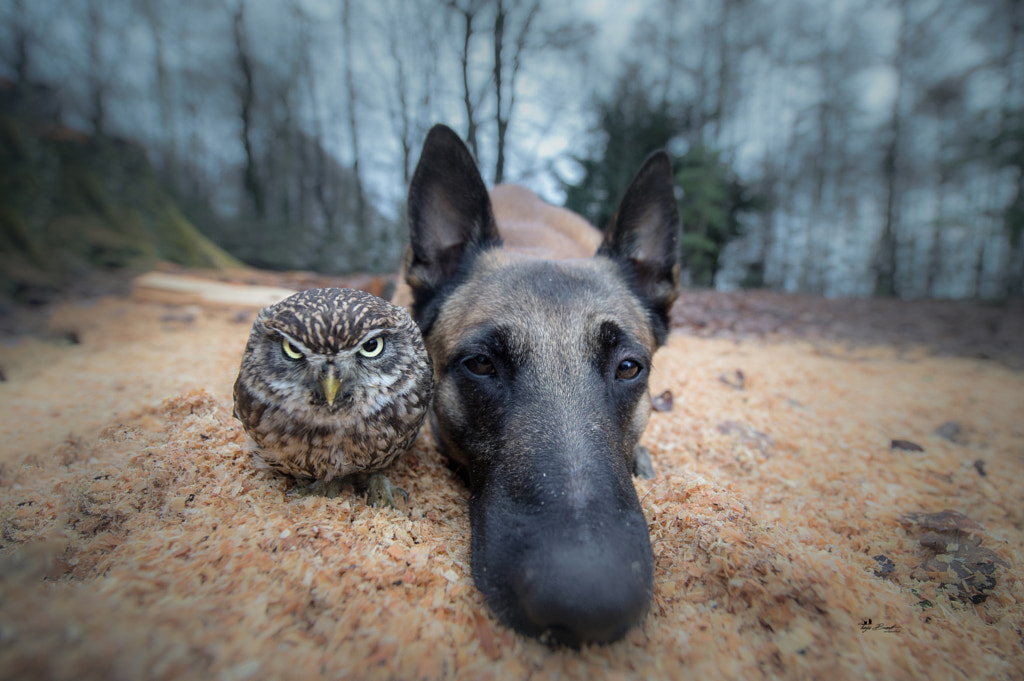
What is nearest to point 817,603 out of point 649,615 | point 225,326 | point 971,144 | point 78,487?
point 649,615

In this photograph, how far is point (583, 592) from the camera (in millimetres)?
1101

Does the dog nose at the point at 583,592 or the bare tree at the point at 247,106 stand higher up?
the bare tree at the point at 247,106

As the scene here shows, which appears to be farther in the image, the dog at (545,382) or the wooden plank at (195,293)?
the wooden plank at (195,293)

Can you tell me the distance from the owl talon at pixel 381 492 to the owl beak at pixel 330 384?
1.62ft

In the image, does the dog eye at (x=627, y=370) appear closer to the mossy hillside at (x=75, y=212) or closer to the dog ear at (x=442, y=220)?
the dog ear at (x=442, y=220)

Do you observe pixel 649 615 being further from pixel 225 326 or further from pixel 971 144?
pixel 971 144

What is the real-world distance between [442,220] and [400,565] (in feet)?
6.21

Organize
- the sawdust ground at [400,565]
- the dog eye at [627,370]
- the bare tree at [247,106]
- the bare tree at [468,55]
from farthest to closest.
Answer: the bare tree at [247,106], the bare tree at [468,55], the dog eye at [627,370], the sawdust ground at [400,565]

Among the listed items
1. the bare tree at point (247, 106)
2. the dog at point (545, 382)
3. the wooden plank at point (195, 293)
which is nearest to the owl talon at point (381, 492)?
the dog at point (545, 382)

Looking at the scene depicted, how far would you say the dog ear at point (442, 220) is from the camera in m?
2.35

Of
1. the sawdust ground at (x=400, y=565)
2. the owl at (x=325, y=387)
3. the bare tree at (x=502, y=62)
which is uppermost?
the bare tree at (x=502, y=62)

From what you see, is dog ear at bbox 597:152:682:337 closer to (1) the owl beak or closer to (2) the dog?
(2) the dog

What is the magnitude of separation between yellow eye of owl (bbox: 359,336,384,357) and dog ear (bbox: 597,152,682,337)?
1655 millimetres

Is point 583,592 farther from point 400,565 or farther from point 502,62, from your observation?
point 502,62
